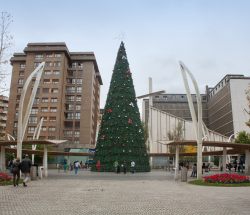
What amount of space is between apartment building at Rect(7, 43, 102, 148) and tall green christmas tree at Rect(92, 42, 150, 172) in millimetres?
42659

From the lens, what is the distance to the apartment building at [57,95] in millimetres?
84750

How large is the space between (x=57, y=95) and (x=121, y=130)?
161 ft

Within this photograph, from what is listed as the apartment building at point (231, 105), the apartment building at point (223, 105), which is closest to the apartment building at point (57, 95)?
the apartment building at point (223, 105)

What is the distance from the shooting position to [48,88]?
283 feet

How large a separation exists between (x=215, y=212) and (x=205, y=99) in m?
125

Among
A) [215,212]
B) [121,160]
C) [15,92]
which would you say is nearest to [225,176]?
[215,212]

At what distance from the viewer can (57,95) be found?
85.6m

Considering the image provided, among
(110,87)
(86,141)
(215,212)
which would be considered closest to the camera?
(215,212)

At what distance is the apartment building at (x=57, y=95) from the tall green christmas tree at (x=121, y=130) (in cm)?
4266

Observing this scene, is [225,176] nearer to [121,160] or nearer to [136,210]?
[136,210]

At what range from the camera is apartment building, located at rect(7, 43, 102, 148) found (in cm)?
8475

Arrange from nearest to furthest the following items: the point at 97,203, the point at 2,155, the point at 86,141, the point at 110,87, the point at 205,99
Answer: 1. the point at 97,203
2. the point at 2,155
3. the point at 110,87
4. the point at 86,141
5. the point at 205,99

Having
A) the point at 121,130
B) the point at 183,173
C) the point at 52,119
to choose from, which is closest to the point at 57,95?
the point at 52,119

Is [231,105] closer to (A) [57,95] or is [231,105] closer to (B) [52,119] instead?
(A) [57,95]
